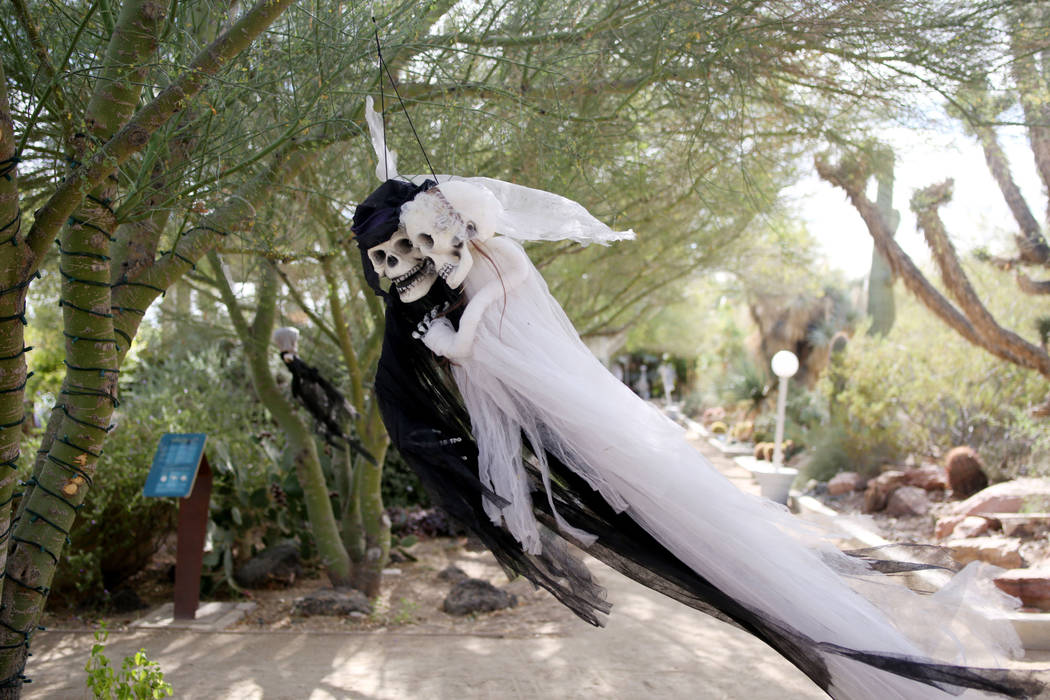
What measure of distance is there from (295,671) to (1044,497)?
6.81 metres

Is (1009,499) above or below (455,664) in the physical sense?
above

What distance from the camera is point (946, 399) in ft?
36.3

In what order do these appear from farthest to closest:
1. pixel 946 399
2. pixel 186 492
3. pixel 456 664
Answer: pixel 946 399
pixel 186 492
pixel 456 664

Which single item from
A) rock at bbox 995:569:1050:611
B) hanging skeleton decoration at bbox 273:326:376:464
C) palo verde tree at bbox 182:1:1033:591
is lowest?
rock at bbox 995:569:1050:611

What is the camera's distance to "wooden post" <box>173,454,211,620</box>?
6.04m

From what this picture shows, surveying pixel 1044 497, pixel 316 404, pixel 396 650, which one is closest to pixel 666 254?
pixel 1044 497

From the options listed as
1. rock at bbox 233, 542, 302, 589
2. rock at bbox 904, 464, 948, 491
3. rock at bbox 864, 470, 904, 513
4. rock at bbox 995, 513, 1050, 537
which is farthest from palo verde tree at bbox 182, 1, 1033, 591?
rock at bbox 904, 464, 948, 491

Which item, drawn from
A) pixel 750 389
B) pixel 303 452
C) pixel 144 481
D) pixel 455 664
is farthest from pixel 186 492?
pixel 750 389

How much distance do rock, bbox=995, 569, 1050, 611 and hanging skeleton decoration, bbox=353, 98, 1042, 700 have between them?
336 centimetres

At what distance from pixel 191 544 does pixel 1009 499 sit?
733 cm

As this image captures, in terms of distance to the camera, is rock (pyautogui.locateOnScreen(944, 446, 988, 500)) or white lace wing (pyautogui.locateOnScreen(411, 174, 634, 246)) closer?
white lace wing (pyautogui.locateOnScreen(411, 174, 634, 246))

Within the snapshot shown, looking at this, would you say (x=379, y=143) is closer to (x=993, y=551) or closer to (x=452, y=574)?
(x=452, y=574)

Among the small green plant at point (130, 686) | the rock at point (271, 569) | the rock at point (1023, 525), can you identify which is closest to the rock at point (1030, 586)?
the rock at point (1023, 525)

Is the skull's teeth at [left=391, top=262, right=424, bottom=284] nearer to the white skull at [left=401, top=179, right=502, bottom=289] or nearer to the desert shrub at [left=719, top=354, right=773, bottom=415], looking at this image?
the white skull at [left=401, top=179, right=502, bottom=289]
